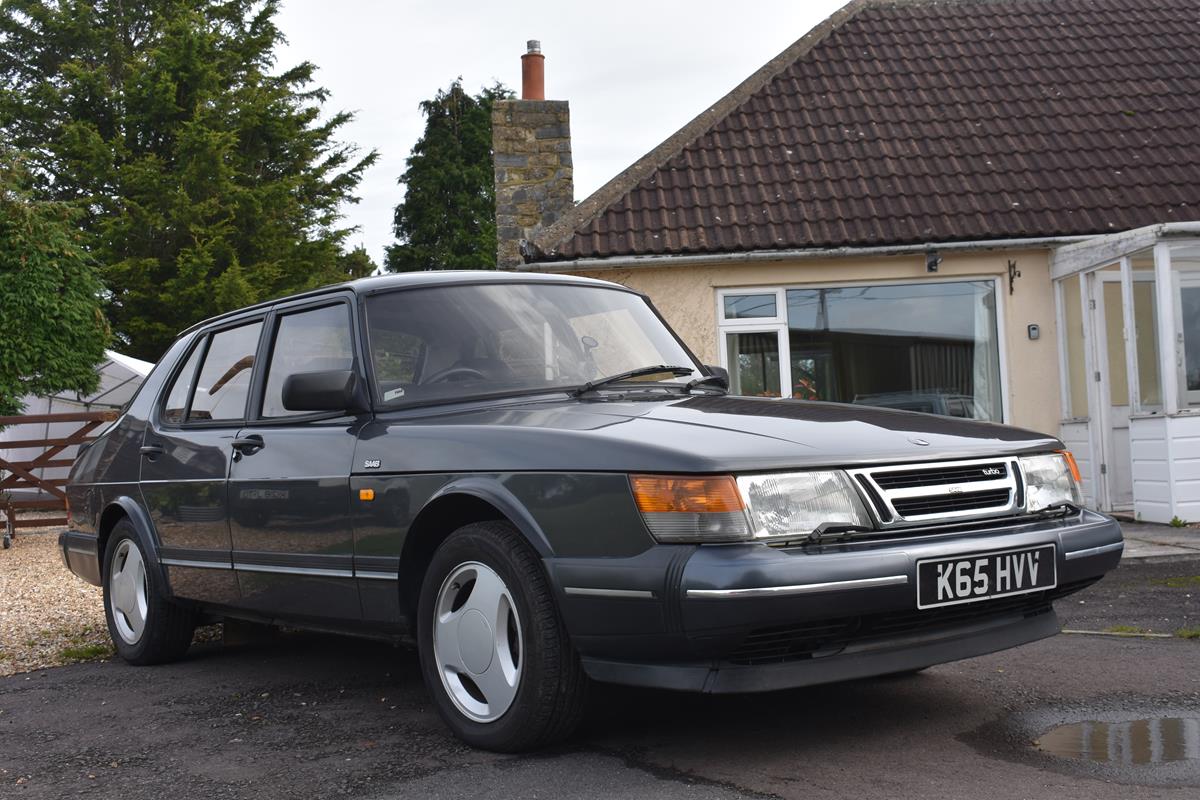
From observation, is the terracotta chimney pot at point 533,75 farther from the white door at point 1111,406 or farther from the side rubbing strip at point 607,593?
the side rubbing strip at point 607,593

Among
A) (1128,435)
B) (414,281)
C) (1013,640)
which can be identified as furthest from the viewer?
(1128,435)

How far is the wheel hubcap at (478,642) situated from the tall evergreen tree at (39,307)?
508 inches

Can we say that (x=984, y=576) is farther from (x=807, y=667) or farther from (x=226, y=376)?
(x=226, y=376)

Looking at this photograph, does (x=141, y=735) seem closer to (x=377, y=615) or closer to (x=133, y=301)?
(x=377, y=615)

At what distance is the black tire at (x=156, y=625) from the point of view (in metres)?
5.78

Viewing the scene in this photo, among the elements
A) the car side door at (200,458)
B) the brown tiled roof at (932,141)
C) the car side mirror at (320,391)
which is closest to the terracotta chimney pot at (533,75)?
the brown tiled roof at (932,141)

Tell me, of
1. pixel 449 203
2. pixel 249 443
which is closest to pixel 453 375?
pixel 249 443

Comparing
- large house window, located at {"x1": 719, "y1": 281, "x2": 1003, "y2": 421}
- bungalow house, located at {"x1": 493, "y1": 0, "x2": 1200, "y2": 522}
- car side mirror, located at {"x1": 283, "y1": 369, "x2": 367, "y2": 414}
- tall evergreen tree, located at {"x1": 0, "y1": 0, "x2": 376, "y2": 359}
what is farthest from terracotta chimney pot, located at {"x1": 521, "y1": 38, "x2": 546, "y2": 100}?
tall evergreen tree, located at {"x1": 0, "y1": 0, "x2": 376, "y2": 359}

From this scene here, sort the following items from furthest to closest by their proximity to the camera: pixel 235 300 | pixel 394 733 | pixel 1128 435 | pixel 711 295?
pixel 235 300
pixel 711 295
pixel 1128 435
pixel 394 733

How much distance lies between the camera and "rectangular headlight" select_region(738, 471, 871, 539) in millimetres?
3434

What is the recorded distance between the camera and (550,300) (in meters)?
4.96

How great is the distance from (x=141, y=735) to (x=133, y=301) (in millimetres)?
28363

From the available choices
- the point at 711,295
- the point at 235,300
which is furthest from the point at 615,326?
the point at 235,300

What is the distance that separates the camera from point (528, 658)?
3.64 meters
